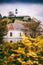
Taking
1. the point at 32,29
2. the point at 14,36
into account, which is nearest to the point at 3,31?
the point at 14,36

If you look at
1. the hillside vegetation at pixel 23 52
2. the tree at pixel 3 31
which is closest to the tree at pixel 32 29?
the hillside vegetation at pixel 23 52

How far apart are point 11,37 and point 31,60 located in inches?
11.2

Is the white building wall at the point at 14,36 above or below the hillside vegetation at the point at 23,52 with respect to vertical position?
above

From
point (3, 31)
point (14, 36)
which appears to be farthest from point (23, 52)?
point (3, 31)

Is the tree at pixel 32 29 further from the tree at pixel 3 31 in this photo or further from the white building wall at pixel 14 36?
the tree at pixel 3 31

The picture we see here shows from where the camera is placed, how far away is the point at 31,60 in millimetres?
2879

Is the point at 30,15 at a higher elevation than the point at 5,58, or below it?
higher

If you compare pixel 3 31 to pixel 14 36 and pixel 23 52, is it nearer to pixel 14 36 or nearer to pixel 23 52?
pixel 14 36

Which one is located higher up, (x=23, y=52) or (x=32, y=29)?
(x=32, y=29)

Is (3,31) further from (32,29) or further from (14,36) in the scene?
(32,29)

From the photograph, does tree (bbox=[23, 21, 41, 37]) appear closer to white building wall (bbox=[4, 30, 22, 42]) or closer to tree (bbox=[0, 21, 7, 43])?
white building wall (bbox=[4, 30, 22, 42])

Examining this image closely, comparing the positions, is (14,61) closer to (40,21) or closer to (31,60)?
(31,60)

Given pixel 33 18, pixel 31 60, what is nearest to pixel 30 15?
pixel 33 18

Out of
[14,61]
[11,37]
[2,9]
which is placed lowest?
[14,61]
